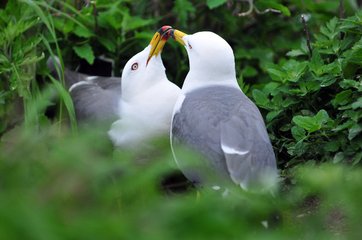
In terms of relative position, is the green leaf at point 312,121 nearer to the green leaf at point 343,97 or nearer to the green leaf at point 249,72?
the green leaf at point 343,97

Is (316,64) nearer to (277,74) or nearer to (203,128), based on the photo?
(277,74)

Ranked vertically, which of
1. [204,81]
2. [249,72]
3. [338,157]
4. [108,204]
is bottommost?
[249,72]

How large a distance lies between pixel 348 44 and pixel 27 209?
2.53 m

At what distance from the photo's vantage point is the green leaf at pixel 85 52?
16.5ft

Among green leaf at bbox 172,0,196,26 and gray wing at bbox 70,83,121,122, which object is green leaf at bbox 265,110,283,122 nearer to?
gray wing at bbox 70,83,121,122

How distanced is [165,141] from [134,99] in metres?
0.38

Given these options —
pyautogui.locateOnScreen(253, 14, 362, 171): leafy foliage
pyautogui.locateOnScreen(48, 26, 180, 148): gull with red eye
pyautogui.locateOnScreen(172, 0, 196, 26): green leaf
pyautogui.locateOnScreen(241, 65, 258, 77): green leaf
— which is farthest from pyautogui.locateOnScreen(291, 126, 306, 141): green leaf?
pyautogui.locateOnScreen(172, 0, 196, 26): green leaf

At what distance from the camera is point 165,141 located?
14.0 feet

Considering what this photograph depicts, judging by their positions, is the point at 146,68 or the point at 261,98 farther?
the point at 146,68

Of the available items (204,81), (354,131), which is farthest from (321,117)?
(204,81)

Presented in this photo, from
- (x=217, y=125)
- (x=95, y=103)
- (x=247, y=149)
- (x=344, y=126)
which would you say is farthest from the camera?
(x=95, y=103)

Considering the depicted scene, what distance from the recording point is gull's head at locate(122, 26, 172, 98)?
181 inches

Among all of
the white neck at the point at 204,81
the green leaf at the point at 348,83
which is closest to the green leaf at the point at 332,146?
the green leaf at the point at 348,83

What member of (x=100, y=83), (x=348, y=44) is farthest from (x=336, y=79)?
(x=100, y=83)
